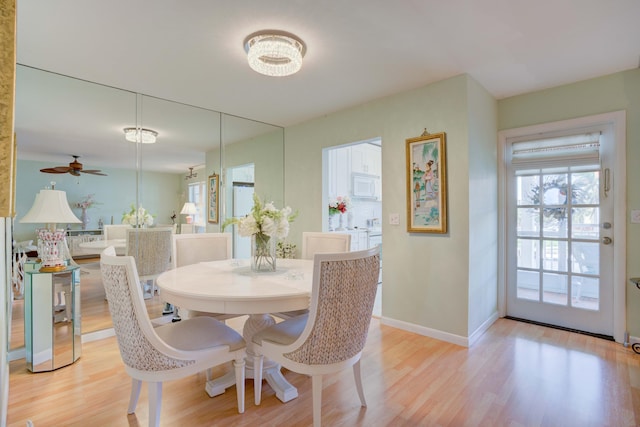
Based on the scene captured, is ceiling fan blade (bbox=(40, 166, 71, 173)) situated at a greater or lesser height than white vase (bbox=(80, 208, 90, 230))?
greater

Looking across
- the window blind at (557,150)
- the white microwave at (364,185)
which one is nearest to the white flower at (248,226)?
the window blind at (557,150)

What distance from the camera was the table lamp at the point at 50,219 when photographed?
226 centimetres

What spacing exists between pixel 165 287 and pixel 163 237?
5.62ft

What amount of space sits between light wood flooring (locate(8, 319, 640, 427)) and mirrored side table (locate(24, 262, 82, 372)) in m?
0.09

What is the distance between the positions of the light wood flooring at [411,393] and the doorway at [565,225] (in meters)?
0.43

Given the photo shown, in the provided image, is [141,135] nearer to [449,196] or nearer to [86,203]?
[86,203]

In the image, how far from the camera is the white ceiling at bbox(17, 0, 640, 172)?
1.76 metres

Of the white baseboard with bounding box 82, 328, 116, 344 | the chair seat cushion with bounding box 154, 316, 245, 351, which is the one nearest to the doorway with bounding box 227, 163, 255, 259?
the white baseboard with bounding box 82, 328, 116, 344

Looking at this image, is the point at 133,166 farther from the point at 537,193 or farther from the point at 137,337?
the point at 537,193

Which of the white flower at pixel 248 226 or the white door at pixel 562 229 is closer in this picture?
the white flower at pixel 248 226

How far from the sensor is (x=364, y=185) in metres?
5.55

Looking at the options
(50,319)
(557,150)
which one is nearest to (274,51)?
(50,319)

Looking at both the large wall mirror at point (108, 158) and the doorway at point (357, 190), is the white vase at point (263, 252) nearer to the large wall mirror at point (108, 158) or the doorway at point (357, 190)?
the large wall mirror at point (108, 158)

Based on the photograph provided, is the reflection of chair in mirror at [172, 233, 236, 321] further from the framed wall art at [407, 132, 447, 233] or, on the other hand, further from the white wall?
the white wall
